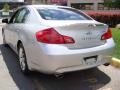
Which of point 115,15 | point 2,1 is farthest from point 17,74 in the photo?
point 2,1

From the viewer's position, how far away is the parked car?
→ 5.38 meters

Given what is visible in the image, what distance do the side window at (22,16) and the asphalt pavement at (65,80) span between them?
→ 125 centimetres

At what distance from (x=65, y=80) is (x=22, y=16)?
7.02ft

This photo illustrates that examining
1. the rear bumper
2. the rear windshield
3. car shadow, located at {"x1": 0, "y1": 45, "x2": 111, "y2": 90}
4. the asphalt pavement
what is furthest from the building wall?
the rear bumper

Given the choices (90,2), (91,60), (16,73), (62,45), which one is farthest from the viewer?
(90,2)

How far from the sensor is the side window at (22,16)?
23.0ft

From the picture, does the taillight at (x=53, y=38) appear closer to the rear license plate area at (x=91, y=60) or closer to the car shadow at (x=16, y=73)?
the rear license plate area at (x=91, y=60)

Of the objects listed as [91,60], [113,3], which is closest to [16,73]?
[91,60]

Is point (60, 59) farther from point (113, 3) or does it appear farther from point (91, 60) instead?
point (113, 3)

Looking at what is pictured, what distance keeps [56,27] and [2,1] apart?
8378 cm

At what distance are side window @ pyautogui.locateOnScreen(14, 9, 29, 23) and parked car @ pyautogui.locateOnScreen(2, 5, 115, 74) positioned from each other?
0.66 meters

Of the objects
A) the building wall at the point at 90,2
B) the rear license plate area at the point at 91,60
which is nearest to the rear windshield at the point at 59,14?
the rear license plate area at the point at 91,60

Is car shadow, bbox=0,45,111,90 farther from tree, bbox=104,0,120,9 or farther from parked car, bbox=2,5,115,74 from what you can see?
tree, bbox=104,0,120,9

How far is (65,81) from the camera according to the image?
6.07m
